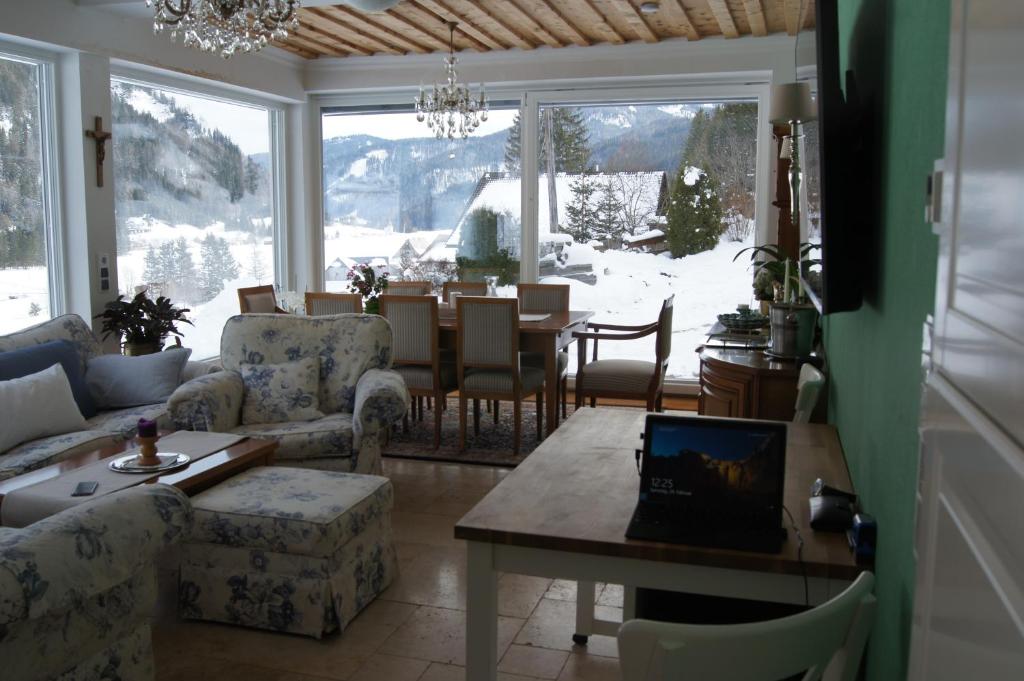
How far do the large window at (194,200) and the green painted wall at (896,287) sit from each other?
531 centimetres

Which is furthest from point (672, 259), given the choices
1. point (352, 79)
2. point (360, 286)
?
point (352, 79)

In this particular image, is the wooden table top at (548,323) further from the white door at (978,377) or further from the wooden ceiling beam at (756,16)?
the white door at (978,377)

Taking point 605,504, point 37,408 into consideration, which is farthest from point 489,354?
point 605,504

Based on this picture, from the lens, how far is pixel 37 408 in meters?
3.80

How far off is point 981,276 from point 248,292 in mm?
5878

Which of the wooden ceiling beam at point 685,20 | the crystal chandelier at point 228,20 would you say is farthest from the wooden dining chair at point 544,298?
the crystal chandelier at point 228,20

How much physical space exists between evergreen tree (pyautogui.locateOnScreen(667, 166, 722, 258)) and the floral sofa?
4046 mm

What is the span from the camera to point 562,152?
7445mm

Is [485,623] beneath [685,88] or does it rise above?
beneath

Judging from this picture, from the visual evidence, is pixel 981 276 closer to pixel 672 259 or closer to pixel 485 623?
pixel 485 623

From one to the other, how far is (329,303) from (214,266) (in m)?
1.61

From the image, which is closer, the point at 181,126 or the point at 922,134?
the point at 922,134

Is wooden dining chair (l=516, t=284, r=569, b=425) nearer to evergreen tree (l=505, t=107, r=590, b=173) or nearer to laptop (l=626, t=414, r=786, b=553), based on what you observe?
evergreen tree (l=505, t=107, r=590, b=173)

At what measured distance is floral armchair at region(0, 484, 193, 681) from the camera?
1.70m
